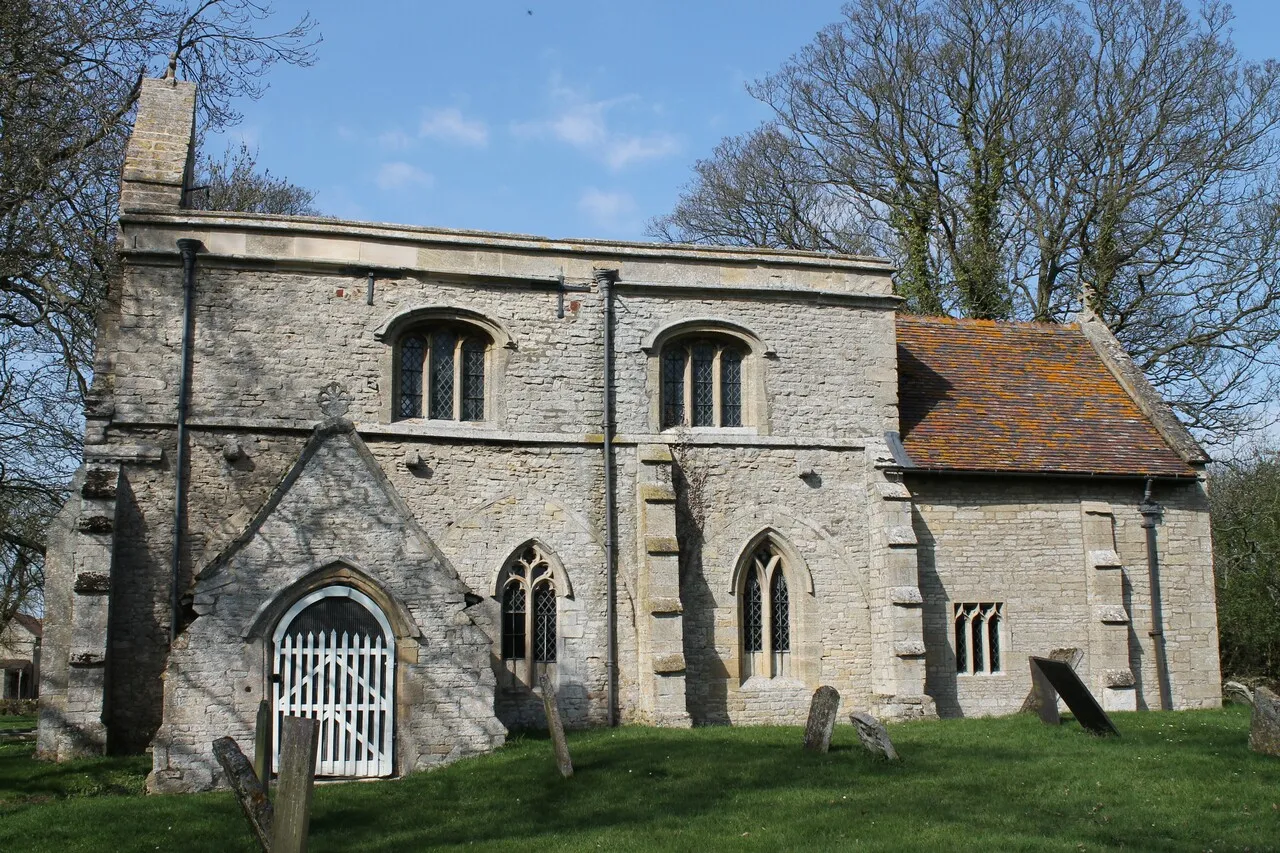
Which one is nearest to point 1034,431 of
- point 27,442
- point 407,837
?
point 407,837

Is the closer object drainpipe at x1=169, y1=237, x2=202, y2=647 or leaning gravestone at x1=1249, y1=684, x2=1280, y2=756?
leaning gravestone at x1=1249, y1=684, x2=1280, y2=756

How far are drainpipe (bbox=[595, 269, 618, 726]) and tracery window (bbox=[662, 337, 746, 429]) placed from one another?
1054 mm

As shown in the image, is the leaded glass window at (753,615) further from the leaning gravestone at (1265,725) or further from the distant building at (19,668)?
the distant building at (19,668)

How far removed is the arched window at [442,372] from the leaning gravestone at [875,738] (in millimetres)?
7907

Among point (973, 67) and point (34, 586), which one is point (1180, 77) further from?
point (34, 586)

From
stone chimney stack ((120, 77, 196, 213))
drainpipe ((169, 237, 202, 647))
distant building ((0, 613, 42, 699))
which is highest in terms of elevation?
stone chimney stack ((120, 77, 196, 213))

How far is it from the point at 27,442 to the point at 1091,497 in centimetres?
1837

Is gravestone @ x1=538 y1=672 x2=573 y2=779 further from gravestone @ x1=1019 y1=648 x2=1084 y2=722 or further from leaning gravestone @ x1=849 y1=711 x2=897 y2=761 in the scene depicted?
gravestone @ x1=1019 y1=648 x2=1084 y2=722

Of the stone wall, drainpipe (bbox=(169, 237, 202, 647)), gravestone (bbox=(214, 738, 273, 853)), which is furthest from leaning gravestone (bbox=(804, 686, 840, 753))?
A: drainpipe (bbox=(169, 237, 202, 647))

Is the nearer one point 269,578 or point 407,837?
point 407,837

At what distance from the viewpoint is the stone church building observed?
16.3 metres

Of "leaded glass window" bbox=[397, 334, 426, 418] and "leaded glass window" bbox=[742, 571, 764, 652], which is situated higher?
"leaded glass window" bbox=[397, 334, 426, 418]

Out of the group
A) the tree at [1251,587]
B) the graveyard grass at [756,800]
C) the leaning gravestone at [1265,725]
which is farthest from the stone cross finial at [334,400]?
the tree at [1251,587]

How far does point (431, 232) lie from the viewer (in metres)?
19.8
